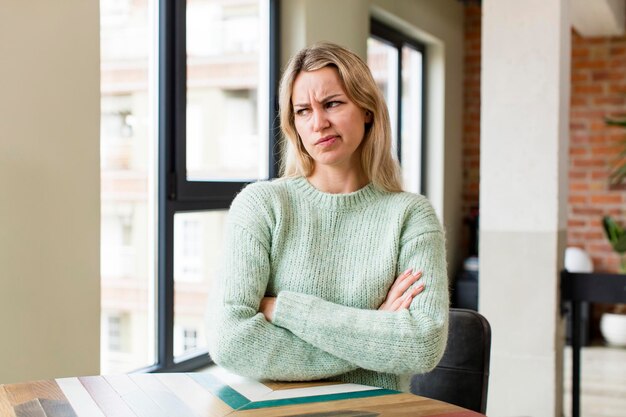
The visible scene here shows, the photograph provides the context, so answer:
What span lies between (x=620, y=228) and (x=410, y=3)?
7.90ft

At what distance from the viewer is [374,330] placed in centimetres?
160

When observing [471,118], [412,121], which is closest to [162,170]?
[412,121]

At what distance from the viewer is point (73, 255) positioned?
2.45m

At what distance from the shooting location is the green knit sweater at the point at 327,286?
160cm

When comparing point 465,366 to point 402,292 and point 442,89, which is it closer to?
point 402,292

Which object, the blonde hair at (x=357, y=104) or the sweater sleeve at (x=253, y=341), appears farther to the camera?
the blonde hair at (x=357, y=104)

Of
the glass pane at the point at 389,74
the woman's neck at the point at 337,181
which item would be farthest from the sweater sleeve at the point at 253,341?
the glass pane at the point at 389,74

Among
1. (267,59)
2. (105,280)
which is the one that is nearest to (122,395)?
(105,280)

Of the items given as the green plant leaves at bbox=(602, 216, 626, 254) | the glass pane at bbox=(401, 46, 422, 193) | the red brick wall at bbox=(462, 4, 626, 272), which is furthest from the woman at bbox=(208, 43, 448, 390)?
the red brick wall at bbox=(462, 4, 626, 272)

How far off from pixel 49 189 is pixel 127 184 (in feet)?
2.67

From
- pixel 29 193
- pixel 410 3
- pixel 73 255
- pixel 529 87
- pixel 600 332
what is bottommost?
pixel 600 332

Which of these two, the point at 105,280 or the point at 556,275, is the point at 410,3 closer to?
the point at 556,275

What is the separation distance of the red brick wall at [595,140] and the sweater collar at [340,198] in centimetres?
500

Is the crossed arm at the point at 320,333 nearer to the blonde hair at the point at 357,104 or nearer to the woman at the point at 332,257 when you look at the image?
the woman at the point at 332,257
